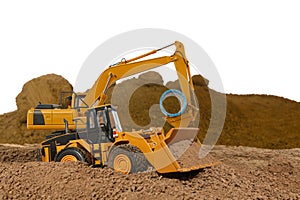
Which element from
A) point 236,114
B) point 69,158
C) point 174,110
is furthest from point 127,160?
point 236,114

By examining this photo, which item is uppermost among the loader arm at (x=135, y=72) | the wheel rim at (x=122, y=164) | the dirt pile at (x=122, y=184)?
the loader arm at (x=135, y=72)

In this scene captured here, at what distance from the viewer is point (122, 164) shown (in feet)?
24.3

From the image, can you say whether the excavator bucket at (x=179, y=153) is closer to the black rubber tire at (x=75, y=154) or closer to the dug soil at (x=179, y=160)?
the dug soil at (x=179, y=160)

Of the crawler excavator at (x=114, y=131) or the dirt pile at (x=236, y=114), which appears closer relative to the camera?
the crawler excavator at (x=114, y=131)

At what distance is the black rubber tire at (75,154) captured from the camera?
8078mm

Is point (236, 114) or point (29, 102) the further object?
point (29, 102)

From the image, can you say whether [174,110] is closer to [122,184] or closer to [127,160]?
[127,160]

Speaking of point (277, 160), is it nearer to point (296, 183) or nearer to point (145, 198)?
point (296, 183)

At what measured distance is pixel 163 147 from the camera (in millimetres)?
7234

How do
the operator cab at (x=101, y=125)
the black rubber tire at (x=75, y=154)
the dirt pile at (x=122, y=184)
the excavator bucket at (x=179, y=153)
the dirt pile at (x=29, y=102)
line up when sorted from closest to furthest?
the dirt pile at (x=122, y=184)
the excavator bucket at (x=179, y=153)
the black rubber tire at (x=75, y=154)
the operator cab at (x=101, y=125)
the dirt pile at (x=29, y=102)

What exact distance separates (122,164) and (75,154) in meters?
1.39

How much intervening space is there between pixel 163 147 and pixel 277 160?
5.02 m

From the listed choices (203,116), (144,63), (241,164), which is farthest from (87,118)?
(203,116)

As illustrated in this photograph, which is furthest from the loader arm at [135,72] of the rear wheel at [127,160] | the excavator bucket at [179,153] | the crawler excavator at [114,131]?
the rear wheel at [127,160]
